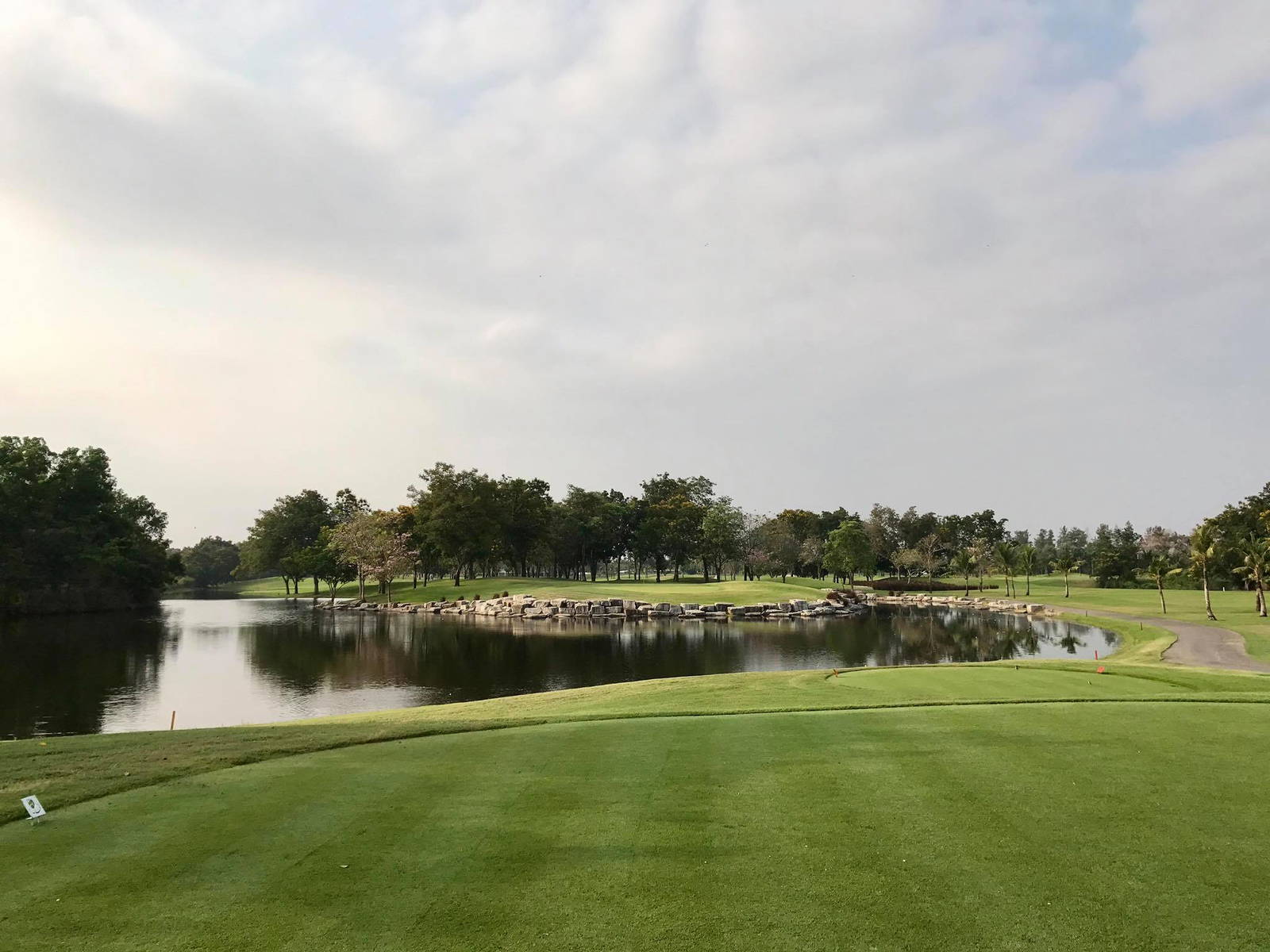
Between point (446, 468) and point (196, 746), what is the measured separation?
2970 inches

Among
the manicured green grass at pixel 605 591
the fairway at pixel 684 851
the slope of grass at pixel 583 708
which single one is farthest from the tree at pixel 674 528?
the fairway at pixel 684 851

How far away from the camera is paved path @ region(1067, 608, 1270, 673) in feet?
89.2

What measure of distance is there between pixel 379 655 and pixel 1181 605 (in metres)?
57.2

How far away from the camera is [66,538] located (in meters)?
64.8

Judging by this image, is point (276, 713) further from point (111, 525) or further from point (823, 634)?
point (111, 525)

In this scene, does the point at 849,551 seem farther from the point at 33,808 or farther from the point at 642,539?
the point at 33,808

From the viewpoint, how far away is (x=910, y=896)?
5.11m

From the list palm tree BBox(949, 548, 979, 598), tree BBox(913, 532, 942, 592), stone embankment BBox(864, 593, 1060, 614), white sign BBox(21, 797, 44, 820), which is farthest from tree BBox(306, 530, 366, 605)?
white sign BBox(21, 797, 44, 820)

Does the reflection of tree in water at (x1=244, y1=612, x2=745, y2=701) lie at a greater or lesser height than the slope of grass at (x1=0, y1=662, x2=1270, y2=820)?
lesser

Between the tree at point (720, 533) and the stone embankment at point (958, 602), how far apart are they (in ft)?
64.4

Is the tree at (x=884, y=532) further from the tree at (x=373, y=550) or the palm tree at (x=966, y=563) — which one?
the tree at (x=373, y=550)

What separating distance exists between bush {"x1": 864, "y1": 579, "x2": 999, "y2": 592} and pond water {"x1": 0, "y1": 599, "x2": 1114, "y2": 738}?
33.1 meters

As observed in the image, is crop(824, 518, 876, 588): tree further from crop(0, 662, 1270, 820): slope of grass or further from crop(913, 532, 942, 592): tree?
crop(0, 662, 1270, 820): slope of grass

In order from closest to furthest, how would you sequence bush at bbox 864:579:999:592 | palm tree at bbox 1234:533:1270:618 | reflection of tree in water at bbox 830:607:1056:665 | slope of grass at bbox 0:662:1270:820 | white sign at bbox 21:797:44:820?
white sign at bbox 21:797:44:820, slope of grass at bbox 0:662:1270:820, reflection of tree in water at bbox 830:607:1056:665, palm tree at bbox 1234:533:1270:618, bush at bbox 864:579:999:592
